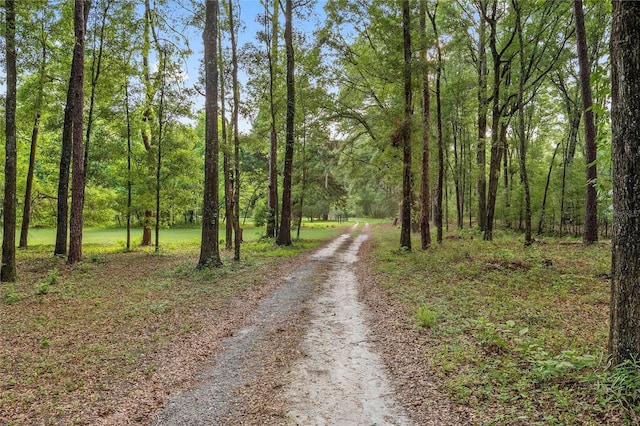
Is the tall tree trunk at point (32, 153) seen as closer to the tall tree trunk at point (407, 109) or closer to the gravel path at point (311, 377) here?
the tall tree trunk at point (407, 109)

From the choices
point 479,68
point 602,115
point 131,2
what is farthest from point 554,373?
point 131,2

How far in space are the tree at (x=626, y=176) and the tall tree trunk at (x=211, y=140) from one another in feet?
34.2

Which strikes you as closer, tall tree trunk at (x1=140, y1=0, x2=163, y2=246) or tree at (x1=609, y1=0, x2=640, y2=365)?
tree at (x1=609, y1=0, x2=640, y2=365)

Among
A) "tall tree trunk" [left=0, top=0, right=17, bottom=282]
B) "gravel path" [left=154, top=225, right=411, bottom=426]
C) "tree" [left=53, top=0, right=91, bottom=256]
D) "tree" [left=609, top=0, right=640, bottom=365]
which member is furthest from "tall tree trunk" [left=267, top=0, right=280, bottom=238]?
"tree" [left=609, top=0, right=640, bottom=365]

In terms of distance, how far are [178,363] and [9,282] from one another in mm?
7853

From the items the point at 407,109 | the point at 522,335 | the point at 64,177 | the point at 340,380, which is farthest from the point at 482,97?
the point at 64,177

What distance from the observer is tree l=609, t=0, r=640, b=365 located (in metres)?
3.33

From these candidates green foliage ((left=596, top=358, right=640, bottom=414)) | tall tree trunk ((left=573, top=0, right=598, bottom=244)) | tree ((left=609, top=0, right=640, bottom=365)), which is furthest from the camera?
tall tree trunk ((left=573, top=0, right=598, bottom=244))

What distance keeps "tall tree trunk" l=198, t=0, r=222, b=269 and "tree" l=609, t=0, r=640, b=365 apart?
10.4 metres

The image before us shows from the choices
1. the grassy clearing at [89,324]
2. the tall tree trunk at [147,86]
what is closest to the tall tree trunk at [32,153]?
the tall tree trunk at [147,86]

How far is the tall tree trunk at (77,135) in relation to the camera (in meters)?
11.6

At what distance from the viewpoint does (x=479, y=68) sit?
60.6 feet

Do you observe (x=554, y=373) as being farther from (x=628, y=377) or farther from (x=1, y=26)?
(x=1, y=26)

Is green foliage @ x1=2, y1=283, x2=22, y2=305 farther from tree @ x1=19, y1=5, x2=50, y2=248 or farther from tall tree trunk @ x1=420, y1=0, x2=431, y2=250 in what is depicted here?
tall tree trunk @ x1=420, y1=0, x2=431, y2=250
